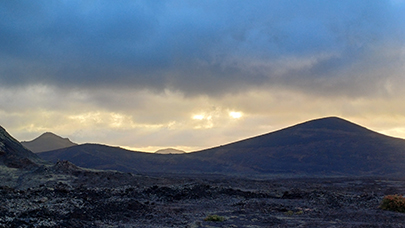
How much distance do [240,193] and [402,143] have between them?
10376 cm

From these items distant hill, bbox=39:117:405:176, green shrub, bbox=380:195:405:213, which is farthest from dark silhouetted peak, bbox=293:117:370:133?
green shrub, bbox=380:195:405:213

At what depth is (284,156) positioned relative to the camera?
120m

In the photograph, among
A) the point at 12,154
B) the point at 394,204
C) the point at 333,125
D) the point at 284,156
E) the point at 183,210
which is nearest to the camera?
the point at 394,204

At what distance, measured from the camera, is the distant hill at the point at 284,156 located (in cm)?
10738

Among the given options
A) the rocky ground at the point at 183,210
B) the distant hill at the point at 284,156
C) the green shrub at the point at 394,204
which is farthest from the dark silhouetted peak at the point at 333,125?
the green shrub at the point at 394,204

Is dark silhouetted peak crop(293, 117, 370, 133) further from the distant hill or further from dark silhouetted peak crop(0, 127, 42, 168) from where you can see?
dark silhouetted peak crop(0, 127, 42, 168)

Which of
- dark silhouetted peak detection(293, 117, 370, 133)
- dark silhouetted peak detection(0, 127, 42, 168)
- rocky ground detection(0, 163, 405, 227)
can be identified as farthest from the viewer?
dark silhouetted peak detection(293, 117, 370, 133)

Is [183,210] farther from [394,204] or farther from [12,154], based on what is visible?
[12,154]

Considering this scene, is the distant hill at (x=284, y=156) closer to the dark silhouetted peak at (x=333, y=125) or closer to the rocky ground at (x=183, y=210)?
the dark silhouetted peak at (x=333, y=125)

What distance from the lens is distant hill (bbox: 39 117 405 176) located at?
107375 millimetres

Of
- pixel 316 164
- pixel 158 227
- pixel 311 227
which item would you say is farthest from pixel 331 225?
pixel 316 164

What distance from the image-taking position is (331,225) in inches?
725

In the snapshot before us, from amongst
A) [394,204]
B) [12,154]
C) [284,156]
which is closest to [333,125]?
[284,156]

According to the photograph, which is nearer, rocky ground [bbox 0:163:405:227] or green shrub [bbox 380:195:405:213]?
rocky ground [bbox 0:163:405:227]
